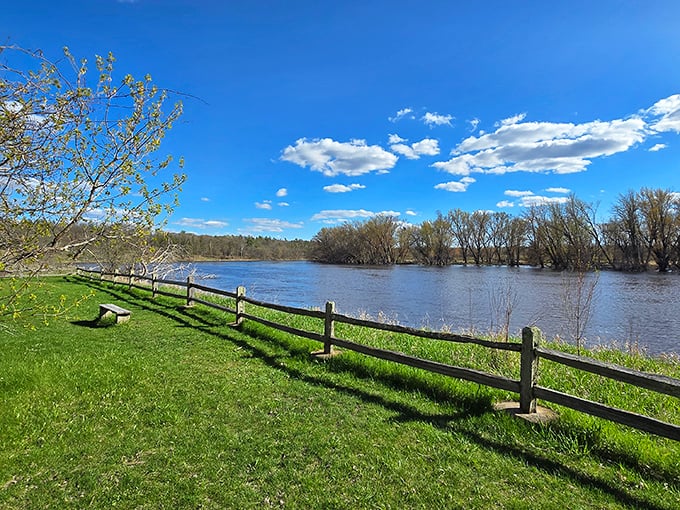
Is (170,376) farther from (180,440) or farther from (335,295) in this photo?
(335,295)

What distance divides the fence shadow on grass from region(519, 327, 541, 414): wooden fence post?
0.33m

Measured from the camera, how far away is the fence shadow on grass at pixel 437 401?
12.4ft

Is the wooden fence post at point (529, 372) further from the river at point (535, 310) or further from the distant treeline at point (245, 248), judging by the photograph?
the distant treeline at point (245, 248)

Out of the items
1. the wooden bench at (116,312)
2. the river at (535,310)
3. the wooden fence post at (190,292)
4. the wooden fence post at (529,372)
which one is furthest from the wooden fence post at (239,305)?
the wooden fence post at (529,372)

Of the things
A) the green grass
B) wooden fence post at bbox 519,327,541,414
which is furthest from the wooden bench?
wooden fence post at bbox 519,327,541,414

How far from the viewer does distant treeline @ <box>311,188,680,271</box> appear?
53.5 m

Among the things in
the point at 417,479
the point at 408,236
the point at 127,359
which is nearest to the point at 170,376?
the point at 127,359

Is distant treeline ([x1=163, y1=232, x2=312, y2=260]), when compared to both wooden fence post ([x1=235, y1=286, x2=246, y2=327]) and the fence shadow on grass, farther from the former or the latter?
the fence shadow on grass

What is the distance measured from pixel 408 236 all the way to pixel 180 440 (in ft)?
284

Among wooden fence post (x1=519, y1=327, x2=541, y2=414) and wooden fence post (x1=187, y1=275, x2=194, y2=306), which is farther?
wooden fence post (x1=187, y1=275, x2=194, y2=306)

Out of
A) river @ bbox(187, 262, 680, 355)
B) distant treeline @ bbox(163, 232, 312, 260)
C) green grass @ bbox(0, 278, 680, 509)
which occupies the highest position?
distant treeline @ bbox(163, 232, 312, 260)

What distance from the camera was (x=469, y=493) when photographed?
3555mm

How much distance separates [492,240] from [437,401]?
280 feet

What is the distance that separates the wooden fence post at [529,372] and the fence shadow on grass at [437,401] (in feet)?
1.09
